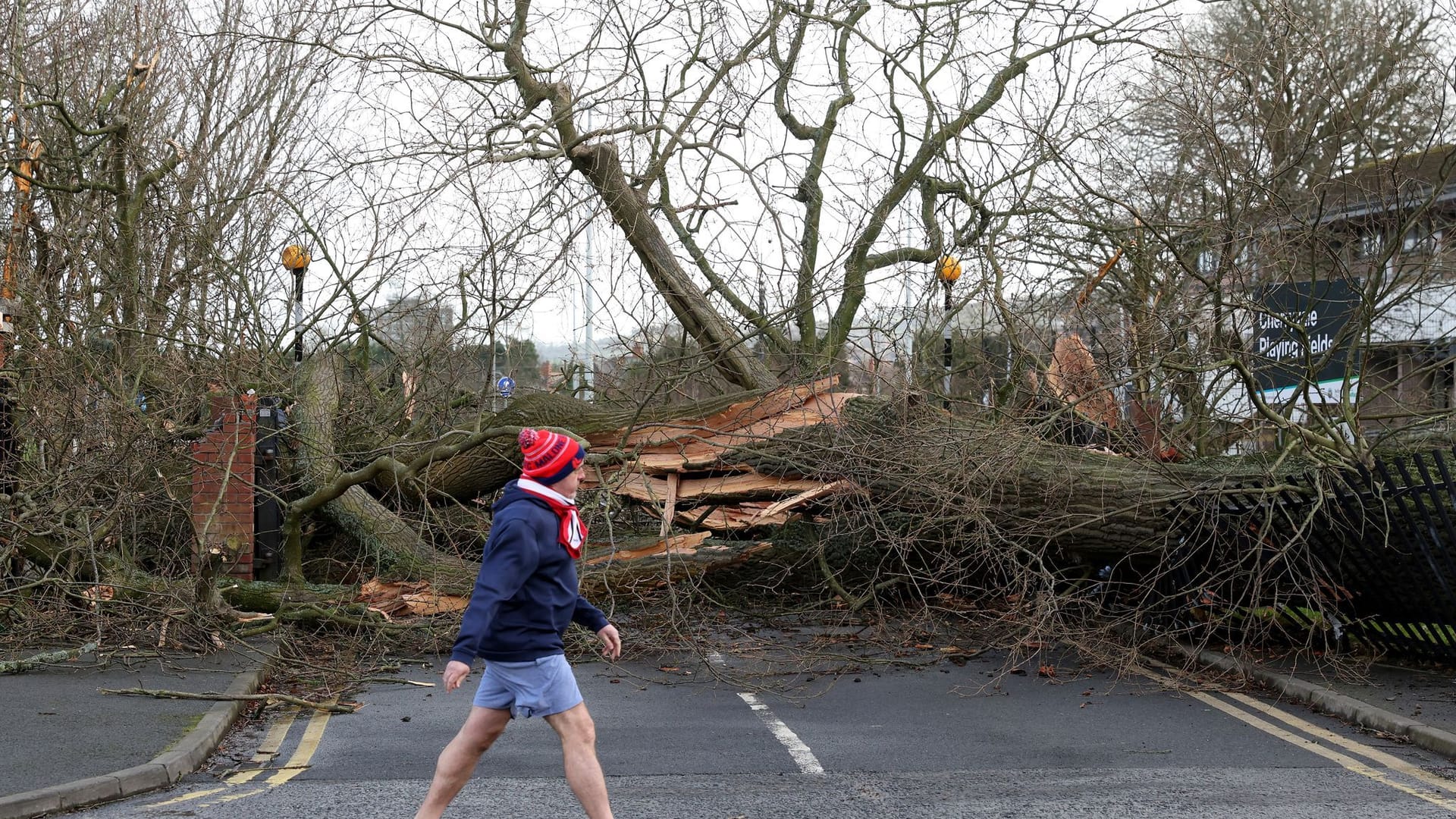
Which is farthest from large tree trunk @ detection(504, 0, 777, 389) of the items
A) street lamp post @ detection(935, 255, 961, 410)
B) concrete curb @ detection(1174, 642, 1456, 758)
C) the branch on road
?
concrete curb @ detection(1174, 642, 1456, 758)

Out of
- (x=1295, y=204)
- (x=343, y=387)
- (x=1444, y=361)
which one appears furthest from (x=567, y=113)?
(x=1444, y=361)

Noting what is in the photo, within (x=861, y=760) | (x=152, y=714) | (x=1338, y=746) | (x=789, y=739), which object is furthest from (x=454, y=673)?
(x=1338, y=746)

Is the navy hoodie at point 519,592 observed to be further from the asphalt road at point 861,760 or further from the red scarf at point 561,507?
the asphalt road at point 861,760

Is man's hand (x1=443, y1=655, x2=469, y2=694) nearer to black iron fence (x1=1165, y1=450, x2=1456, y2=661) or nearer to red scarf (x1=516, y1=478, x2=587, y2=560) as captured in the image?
red scarf (x1=516, y1=478, x2=587, y2=560)

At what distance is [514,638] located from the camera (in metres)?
4.32

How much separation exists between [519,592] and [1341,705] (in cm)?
534

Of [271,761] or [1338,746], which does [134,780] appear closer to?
[271,761]

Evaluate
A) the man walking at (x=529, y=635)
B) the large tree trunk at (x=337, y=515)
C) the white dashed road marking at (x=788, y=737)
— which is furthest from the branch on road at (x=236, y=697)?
the man walking at (x=529, y=635)

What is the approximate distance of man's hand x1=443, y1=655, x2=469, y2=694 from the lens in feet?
13.5

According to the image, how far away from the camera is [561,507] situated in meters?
4.50

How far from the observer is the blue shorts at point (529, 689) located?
4.30 meters

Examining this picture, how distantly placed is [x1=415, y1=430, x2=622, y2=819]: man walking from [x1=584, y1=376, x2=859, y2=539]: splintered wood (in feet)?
17.8

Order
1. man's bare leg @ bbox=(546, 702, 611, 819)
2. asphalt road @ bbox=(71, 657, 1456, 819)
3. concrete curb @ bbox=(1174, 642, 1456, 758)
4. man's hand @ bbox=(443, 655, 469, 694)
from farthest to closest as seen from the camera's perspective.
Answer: concrete curb @ bbox=(1174, 642, 1456, 758)
asphalt road @ bbox=(71, 657, 1456, 819)
man's bare leg @ bbox=(546, 702, 611, 819)
man's hand @ bbox=(443, 655, 469, 694)

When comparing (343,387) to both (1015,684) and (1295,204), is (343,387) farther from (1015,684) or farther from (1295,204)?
(1295,204)
